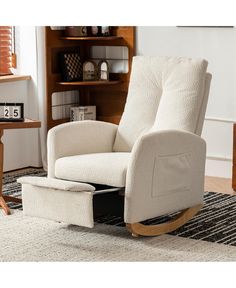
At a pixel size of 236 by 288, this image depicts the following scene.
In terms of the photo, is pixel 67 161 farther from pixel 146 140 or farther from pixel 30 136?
pixel 30 136

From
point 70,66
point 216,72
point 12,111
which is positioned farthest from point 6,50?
point 216,72

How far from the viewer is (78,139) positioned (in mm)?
3594

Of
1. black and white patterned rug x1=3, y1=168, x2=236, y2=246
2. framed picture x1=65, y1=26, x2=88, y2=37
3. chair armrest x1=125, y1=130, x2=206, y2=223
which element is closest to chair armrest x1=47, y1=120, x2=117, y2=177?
black and white patterned rug x1=3, y1=168, x2=236, y2=246

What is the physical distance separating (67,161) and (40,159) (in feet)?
6.41

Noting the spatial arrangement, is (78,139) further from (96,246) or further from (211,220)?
(211,220)

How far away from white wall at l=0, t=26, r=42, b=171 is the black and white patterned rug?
0.75 meters

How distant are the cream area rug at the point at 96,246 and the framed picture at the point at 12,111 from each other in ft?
2.31

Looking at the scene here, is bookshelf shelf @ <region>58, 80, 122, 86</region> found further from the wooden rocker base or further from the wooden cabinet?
the wooden rocker base

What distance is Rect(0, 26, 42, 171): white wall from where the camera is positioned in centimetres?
503

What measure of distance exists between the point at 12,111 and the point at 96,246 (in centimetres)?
118

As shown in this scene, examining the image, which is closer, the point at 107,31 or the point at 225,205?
the point at 225,205

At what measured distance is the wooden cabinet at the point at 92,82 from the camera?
5121mm

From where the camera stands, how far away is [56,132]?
3492 millimetres
